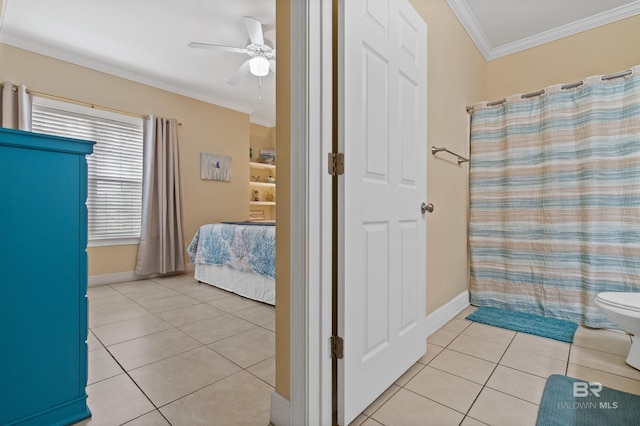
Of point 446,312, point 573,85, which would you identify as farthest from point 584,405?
point 573,85

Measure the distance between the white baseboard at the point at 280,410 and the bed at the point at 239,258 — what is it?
136cm

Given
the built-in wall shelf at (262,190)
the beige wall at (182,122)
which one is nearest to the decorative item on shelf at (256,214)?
the built-in wall shelf at (262,190)

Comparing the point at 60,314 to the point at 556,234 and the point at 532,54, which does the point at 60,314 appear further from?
the point at 532,54

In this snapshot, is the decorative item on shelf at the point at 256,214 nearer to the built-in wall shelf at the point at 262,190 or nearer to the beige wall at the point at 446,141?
the built-in wall shelf at the point at 262,190

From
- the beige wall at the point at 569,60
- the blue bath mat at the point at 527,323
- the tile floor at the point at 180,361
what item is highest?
the beige wall at the point at 569,60

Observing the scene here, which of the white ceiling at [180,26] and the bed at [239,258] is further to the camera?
the bed at [239,258]

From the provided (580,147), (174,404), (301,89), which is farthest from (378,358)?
(580,147)

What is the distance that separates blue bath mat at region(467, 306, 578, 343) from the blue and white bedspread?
5.82 ft

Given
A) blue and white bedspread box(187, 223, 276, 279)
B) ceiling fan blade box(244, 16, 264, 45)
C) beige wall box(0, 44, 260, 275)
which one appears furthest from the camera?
beige wall box(0, 44, 260, 275)

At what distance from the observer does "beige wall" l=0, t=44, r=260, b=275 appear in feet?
10.3

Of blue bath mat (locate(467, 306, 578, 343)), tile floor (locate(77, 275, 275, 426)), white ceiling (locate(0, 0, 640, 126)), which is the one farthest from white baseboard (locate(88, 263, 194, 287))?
blue bath mat (locate(467, 306, 578, 343))

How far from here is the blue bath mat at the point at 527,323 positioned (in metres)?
2.07

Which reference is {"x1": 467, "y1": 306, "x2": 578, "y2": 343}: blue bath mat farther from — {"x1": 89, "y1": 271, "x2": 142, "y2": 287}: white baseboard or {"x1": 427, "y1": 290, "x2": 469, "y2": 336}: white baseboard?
{"x1": 89, "y1": 271, "x2": 142, "y2": 287}: white baseboard

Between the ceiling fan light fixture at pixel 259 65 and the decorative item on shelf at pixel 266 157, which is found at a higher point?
the ceiling fan light fixture at pixel 259 65
